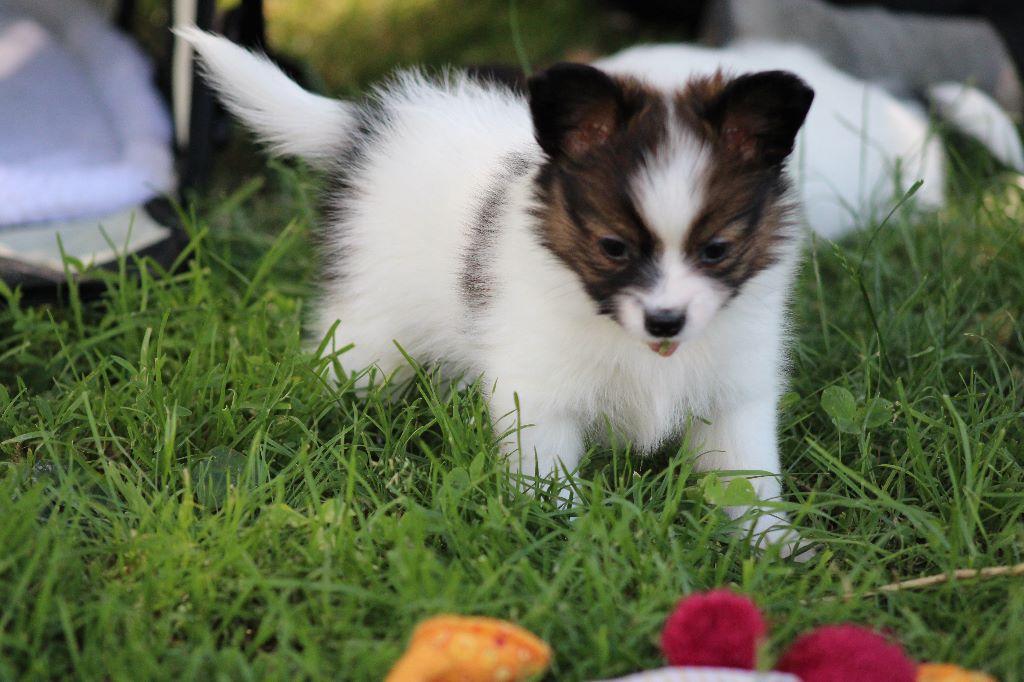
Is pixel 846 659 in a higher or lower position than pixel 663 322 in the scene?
lower

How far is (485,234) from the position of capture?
7.73ft

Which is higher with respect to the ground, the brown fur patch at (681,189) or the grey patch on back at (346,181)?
the brown fur patch at (681,189)

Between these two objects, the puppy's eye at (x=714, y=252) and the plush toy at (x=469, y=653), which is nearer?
the plush toy at (x=469, y=653)

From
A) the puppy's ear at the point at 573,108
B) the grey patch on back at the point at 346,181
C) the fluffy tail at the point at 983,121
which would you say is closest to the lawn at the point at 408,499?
the grey patch on back at the point at 346,181

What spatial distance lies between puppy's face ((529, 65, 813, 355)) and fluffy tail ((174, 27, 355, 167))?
87 cm

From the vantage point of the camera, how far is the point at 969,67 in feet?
14.9

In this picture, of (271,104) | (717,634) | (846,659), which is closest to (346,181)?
(271,104)

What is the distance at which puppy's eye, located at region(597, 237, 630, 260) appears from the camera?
1.97 m

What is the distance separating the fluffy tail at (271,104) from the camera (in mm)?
2557

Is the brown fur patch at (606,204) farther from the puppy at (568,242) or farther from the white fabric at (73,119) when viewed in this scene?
the white fabric at (73,119)

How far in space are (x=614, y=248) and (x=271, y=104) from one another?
3.53 feet

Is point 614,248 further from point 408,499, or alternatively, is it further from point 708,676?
point 708,676

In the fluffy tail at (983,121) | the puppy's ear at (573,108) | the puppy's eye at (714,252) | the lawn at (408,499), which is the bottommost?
the lawn at (408,499)

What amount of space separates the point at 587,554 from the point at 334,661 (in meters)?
0.49
